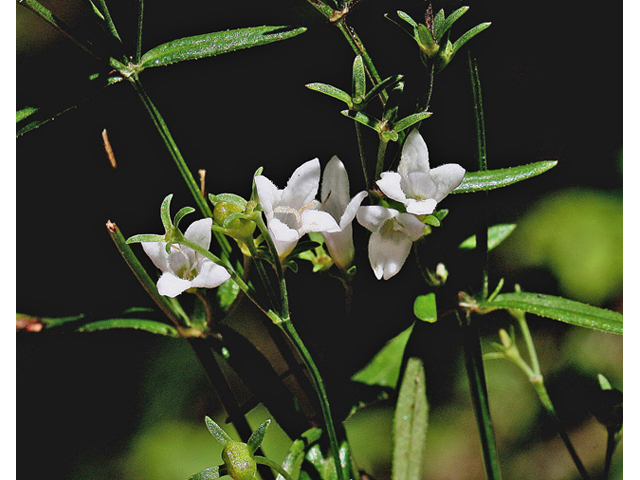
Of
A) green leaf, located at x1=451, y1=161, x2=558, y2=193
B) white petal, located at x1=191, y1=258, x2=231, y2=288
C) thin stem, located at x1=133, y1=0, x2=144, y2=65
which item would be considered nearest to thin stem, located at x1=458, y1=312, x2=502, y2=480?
green leaf, located at x1=451, y1=161, x2=558, y2=193

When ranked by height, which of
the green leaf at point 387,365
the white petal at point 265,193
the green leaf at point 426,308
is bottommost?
the green leaf at point 387,365

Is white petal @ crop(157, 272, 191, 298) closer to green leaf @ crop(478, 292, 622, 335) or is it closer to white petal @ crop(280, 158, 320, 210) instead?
white petal @ crop(280, 158, 320, 210)

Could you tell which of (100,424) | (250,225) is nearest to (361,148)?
(250,225)

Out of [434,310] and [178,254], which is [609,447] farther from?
[178,254]

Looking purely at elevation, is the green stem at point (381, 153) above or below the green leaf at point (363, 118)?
below

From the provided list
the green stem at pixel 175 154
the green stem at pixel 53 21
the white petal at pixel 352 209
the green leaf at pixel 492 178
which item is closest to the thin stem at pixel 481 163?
the green leaf at pixel 492 178

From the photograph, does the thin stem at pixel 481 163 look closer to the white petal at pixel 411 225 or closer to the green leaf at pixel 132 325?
the white petal at pixel 411 225
